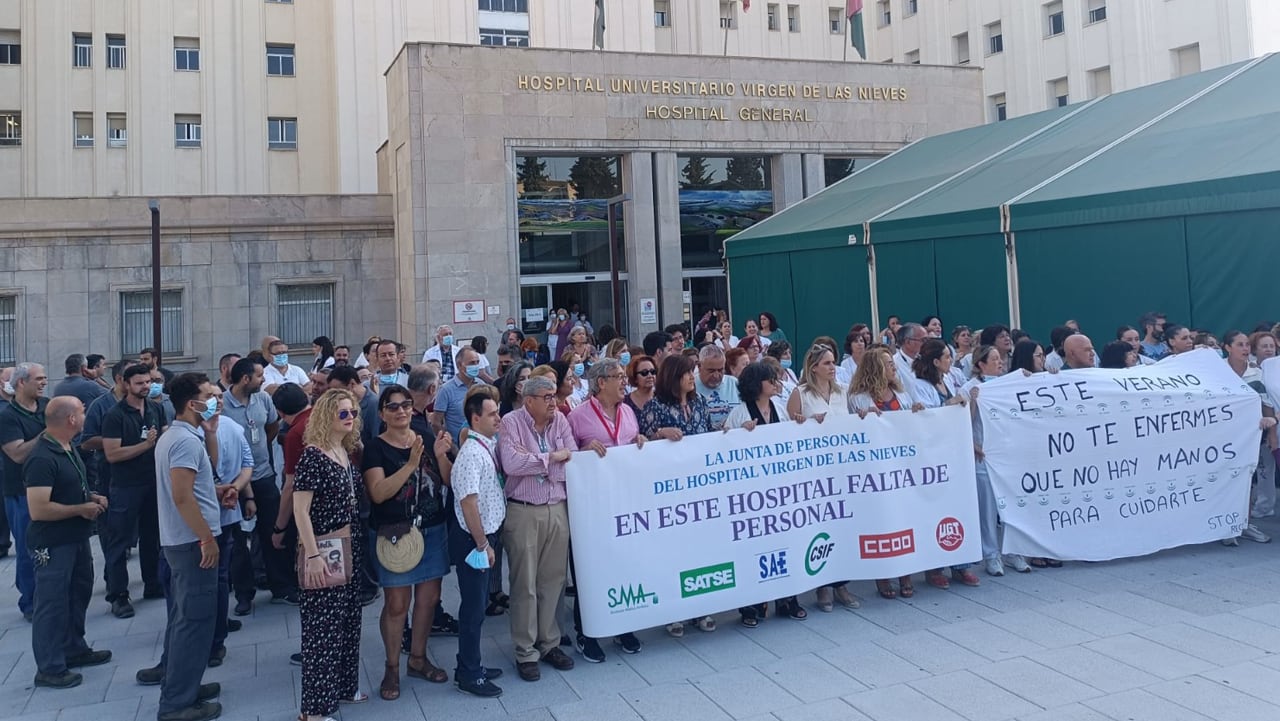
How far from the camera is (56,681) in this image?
595 centimetres

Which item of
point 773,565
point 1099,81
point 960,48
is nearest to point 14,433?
point 773,565

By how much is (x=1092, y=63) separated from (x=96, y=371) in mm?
36154

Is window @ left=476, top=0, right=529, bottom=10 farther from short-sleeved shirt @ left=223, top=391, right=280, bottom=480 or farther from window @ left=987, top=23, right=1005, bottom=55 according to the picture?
short-sleeved shirt @ left=223, top=391, right=280, bottom=480

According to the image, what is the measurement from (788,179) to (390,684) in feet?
59.8

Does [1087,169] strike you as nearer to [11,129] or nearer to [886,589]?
[886,589]

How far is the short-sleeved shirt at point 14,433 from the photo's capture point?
7.38 meters

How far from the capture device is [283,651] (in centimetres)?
657

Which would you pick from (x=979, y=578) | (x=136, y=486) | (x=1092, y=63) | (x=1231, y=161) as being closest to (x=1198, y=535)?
(x=979, y=578)

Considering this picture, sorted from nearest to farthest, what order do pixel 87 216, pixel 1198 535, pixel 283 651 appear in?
pixel 283 651
pixel 1198 535
pixel 87 216

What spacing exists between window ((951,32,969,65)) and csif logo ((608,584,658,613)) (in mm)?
41033

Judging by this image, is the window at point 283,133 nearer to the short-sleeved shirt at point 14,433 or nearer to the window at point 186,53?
the window at point 186,53

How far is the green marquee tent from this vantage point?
10.7m

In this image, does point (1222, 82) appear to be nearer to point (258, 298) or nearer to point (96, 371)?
point (96, 371)

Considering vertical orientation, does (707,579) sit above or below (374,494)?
below
